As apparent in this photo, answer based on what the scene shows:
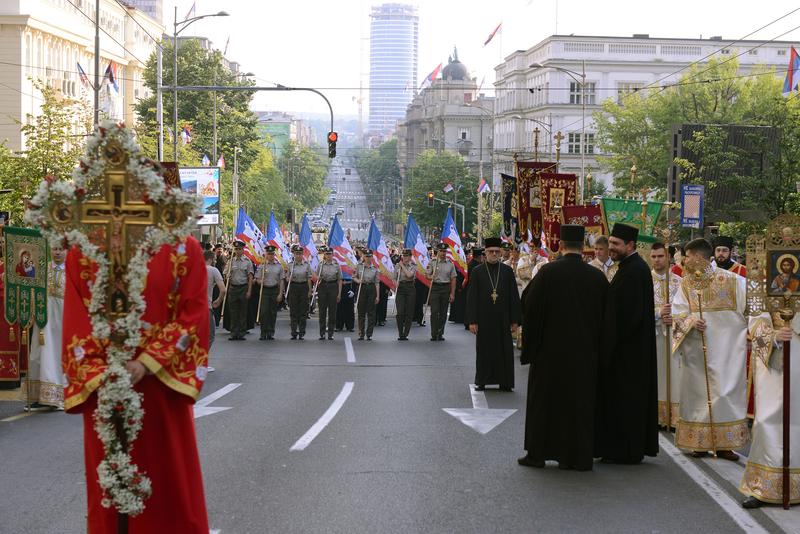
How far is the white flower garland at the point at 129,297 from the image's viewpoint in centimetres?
616

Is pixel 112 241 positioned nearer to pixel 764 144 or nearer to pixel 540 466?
pixel 540 466

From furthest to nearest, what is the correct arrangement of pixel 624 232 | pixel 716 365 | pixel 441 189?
pixel 441 189 → pixel 716 365 → pixel 624 232

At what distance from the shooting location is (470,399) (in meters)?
15.6

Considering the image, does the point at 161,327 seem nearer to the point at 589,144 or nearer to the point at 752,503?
the point at 752,503

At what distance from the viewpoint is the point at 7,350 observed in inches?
617

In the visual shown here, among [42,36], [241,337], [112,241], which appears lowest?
[241,337]

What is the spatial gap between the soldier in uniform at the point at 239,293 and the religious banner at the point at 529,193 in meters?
6.01

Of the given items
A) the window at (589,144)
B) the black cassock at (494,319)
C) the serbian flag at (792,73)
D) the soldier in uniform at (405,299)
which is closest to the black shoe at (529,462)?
the black cassock at (494,319)

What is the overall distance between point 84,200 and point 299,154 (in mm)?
148238

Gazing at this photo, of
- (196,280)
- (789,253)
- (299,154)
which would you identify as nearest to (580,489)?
(789,253)

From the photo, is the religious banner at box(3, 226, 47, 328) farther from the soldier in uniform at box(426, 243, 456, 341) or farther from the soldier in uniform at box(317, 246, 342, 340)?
the soldier in uniform at box(426, 243, 456, 341)

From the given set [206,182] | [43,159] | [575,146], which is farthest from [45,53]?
[575,146]

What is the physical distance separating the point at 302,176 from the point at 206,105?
82.2m

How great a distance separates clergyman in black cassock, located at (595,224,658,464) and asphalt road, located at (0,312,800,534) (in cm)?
25
